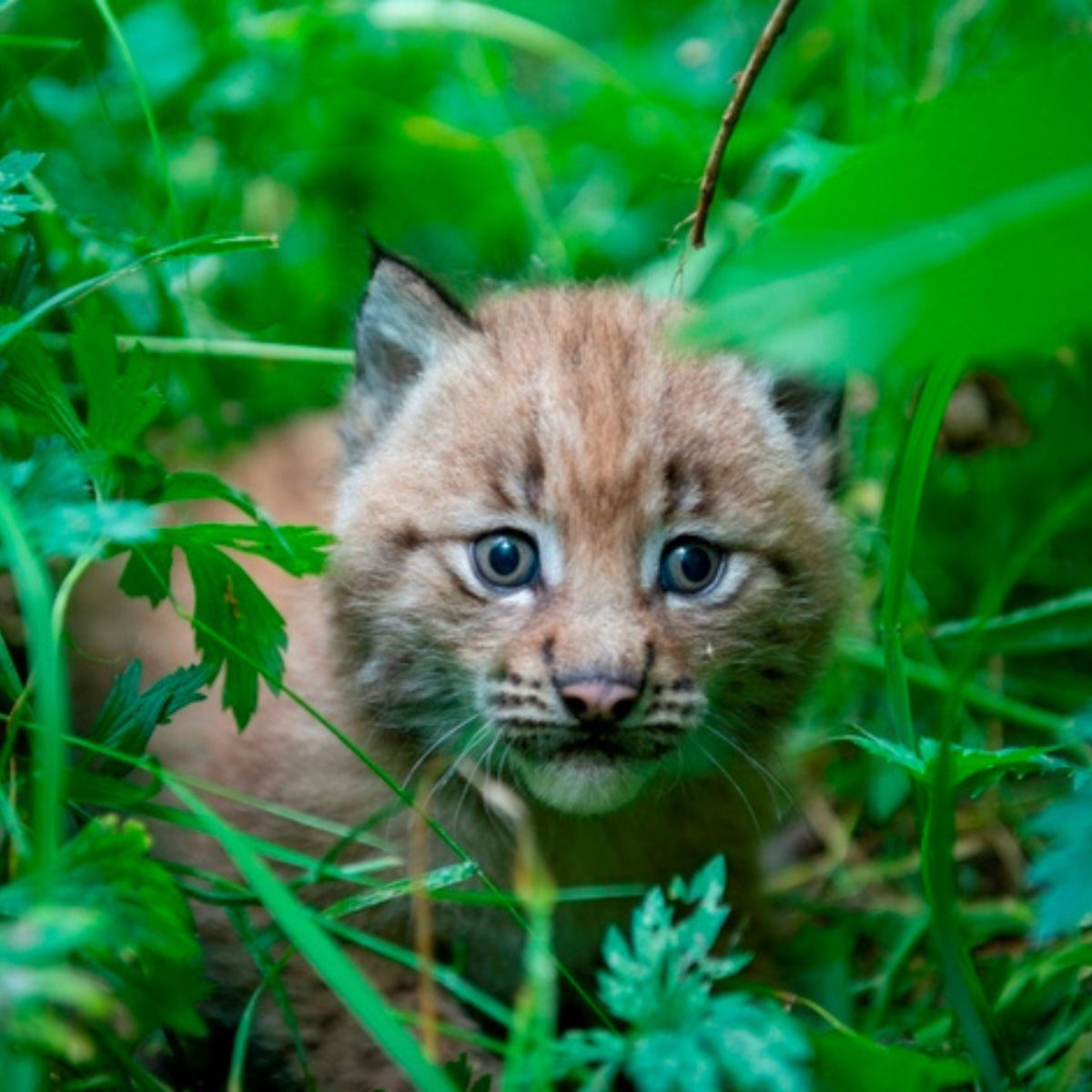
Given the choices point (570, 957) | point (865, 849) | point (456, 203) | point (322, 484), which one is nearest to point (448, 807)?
point (570, 957)

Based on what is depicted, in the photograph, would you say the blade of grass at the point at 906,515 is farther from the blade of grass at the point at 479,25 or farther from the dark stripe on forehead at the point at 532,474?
the blade of grass at the point at 479,25

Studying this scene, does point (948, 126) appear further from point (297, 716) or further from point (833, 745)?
point (833, 745)

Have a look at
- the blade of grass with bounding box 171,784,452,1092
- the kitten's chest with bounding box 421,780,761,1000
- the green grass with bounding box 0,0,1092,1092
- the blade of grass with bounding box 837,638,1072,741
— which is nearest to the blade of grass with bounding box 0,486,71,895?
the green grass with bounding box 0,0,1092,1092

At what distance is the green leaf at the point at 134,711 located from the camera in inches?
93.7

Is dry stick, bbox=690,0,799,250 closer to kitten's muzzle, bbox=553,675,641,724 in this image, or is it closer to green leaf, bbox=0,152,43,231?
kitten's muzzle, bbox=553,675,641,724

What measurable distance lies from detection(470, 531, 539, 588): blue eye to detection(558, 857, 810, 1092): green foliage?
98 cm

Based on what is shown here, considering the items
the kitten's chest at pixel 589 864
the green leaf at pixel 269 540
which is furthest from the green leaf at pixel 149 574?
the kitten's chest at pixel 589 864

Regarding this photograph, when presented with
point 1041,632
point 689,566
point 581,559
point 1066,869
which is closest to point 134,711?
point 581,559

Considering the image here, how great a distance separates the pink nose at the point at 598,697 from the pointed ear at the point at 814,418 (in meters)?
0.88

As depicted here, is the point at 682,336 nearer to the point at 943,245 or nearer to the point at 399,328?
the point at 943,245

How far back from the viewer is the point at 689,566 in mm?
2826

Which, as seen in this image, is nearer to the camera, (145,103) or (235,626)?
(235,626)

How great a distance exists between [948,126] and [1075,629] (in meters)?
2.48

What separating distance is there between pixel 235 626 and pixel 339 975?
88 centimetres
